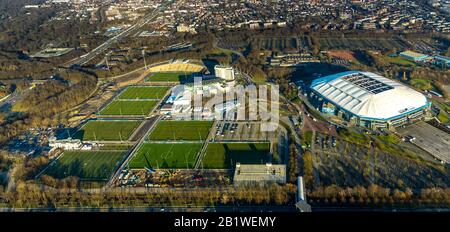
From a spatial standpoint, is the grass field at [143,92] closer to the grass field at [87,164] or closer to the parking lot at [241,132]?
the parking lot at [241,132]

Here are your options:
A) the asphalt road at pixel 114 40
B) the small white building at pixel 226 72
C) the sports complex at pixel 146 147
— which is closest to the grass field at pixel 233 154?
the sports complex at pixel 146 147

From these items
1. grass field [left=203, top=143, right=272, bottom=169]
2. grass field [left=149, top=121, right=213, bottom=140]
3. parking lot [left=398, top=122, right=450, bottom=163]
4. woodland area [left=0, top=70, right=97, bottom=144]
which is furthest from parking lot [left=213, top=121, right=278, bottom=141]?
woodland area [left=0, top=70, right=97, bottom=144]

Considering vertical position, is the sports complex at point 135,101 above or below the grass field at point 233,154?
above

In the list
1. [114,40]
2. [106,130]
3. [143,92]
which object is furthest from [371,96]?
[114,40]

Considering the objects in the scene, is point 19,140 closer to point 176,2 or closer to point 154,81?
point 154,81

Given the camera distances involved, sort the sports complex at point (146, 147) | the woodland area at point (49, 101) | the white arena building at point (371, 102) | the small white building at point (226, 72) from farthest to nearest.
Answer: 1. the small white building at point (226, 72)
2. the woodland area at point (49, 101)
3. the white arena building at point (371, 102)
4. the sports complex at point (146, 147)

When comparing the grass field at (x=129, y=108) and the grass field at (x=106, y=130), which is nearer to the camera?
the grass field at (x=106, y=130)

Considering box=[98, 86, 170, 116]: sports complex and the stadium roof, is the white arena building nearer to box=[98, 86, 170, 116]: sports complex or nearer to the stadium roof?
the stadium roof
